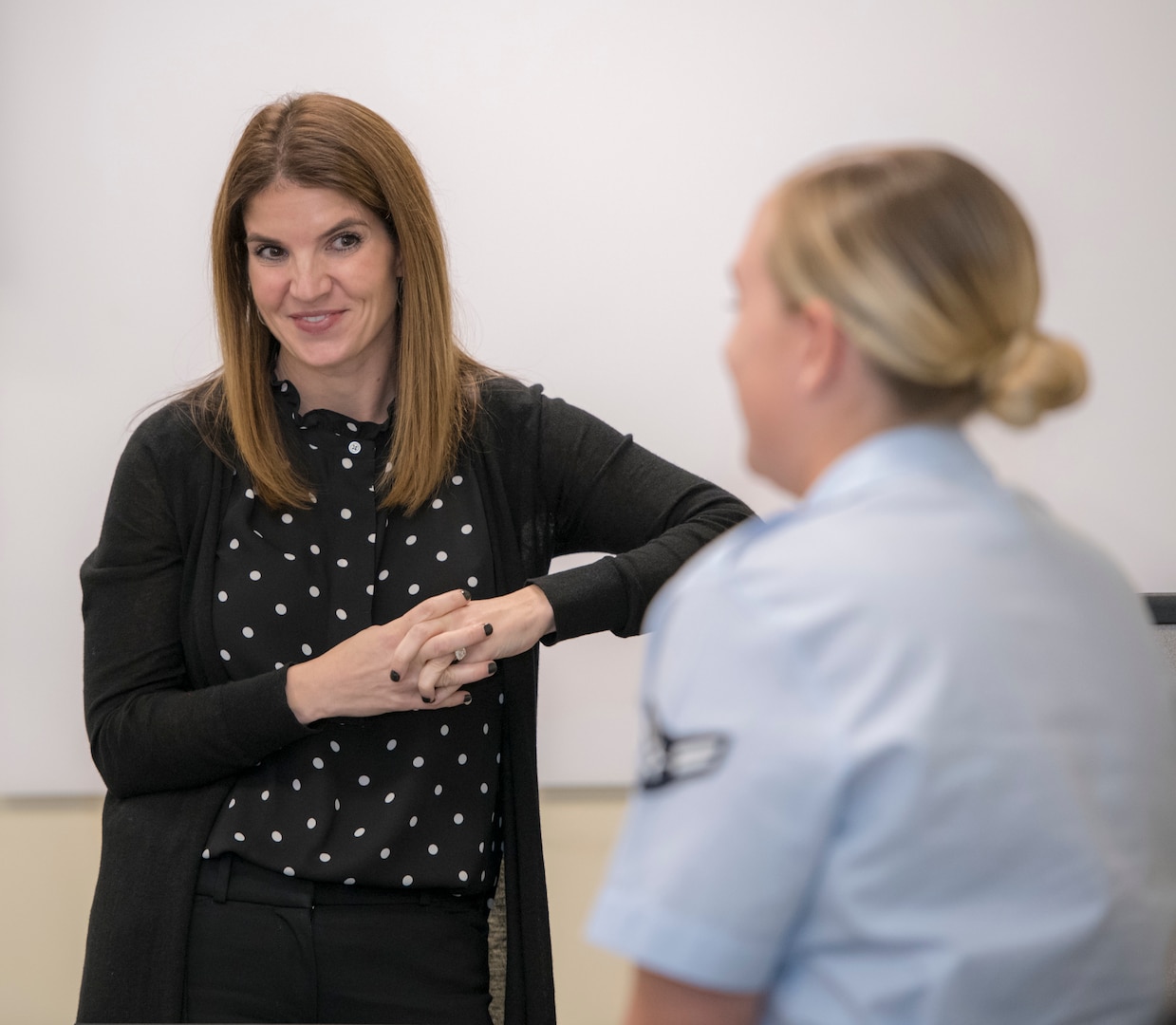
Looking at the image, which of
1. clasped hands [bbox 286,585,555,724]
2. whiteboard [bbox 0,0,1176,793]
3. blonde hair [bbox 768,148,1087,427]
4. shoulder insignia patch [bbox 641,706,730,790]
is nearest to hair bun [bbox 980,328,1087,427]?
blonde hair [bbox 768,148,1087,427]

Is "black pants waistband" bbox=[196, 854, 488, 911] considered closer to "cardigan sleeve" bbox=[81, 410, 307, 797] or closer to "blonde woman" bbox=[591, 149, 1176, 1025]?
"cardigan sleeve" bbox=[81, 410, 307, 797]

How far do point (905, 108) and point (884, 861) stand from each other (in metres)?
2.01

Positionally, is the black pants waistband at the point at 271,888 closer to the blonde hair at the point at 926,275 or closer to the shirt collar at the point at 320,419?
the shirt collar at the point at 320,419

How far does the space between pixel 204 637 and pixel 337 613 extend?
165mm

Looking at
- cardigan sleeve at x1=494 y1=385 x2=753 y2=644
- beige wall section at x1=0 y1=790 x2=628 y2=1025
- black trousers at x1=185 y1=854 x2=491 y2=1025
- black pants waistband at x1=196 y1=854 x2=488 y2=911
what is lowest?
beige wall section at x1=0 y1=790 x2=628 y2=1025

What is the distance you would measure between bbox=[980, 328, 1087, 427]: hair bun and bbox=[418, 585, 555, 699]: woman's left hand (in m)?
0.82

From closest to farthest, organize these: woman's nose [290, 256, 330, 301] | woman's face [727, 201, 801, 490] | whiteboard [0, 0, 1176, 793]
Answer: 1. woman's face [727, 201, 801, 490]
2. woman's nose [290, 256, 330, 301]
3. whiteboard [0, 0, 1176, 793]

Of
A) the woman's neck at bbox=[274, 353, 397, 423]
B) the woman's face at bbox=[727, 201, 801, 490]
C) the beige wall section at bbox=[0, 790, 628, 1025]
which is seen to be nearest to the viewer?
the woman's face at bbox=[727, 201, 801, 490]

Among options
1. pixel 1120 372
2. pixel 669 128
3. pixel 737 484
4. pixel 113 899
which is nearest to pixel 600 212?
pixel 669 128

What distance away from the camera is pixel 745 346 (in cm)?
83

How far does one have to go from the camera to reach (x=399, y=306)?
1.77 m

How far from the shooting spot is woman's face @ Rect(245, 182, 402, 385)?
160 centimetres

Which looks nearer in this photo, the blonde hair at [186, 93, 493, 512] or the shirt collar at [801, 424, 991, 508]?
the shirt collar at [801, 424, 991, 508]

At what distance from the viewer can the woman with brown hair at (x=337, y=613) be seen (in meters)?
1.50
